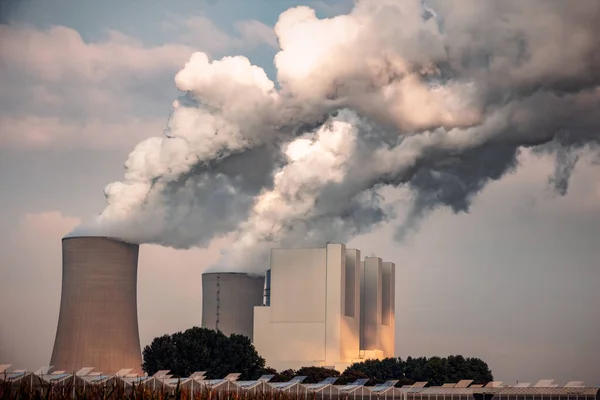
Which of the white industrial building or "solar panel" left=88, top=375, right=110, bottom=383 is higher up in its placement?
the white industrial building

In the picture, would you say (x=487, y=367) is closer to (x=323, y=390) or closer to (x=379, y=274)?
(x=379, y=274)

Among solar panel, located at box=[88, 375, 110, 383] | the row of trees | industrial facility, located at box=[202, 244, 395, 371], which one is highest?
industrial facility, located at box=[202, 244, 395, 371]

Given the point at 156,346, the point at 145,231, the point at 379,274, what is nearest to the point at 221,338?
the point at 156,346

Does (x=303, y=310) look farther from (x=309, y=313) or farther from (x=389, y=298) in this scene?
(x=389, y=298)

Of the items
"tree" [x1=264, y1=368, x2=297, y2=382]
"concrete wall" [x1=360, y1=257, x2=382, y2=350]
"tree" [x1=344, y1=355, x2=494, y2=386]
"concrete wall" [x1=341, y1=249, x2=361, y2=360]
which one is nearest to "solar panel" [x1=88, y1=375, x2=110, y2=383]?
"tree" [x1=264, y1=368, x2=297, y2=382]

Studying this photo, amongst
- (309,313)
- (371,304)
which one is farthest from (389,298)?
(309,313)

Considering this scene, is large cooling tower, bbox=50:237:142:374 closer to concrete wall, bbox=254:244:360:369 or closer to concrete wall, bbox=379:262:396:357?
concrete wall, bbox=254:244:360:369
